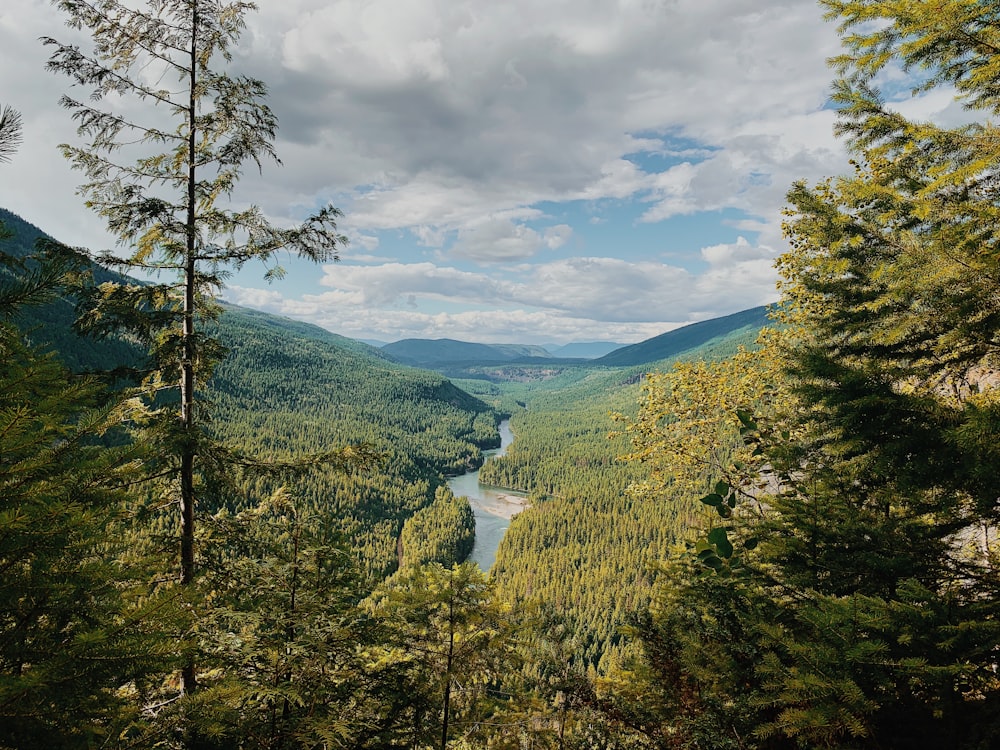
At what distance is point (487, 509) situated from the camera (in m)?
132

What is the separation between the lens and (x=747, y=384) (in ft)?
40.6

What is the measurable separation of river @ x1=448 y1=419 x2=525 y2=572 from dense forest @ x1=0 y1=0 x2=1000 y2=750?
83379 mm

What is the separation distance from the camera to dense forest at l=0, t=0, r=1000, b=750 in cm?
303

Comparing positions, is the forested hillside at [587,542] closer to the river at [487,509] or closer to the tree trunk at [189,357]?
the river at [487,509]

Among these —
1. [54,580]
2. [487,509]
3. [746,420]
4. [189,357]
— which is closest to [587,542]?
[487,509]

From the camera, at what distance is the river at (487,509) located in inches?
3863

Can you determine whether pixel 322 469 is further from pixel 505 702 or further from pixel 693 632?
pixel 693 632

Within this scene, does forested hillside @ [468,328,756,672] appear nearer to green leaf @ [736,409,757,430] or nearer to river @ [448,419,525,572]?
river @ [448,419,525,572]

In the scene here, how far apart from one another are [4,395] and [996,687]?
26.9ft

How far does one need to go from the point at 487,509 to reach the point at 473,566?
130m

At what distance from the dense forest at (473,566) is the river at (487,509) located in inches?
3283

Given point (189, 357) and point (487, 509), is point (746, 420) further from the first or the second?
point (487, 509)

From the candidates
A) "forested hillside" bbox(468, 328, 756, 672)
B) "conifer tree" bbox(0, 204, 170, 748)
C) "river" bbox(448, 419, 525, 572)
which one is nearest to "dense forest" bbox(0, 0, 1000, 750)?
"conifer tree" bbox(0, 204, 170, 748)

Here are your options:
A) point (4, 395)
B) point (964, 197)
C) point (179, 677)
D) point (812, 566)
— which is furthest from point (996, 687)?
point (179, 677)
